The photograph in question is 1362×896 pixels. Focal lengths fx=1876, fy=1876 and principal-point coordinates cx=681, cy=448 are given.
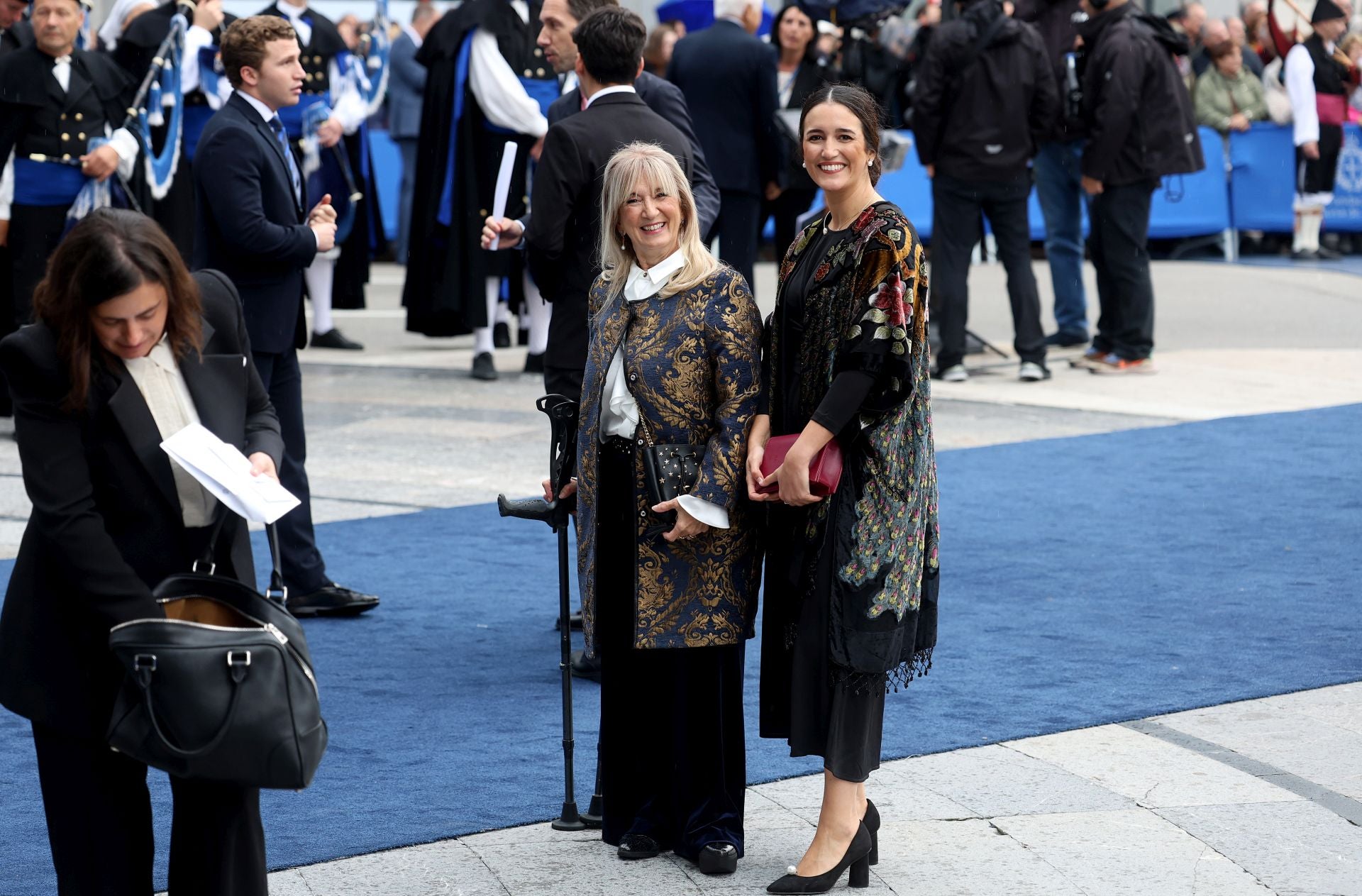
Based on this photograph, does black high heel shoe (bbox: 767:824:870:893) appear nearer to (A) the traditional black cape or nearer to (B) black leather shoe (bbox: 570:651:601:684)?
(B) black leather shoe (bbox: 570:651:601:684)

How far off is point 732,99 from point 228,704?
7.62m

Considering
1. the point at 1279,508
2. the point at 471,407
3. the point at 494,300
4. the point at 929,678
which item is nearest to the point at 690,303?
the point at 929,678

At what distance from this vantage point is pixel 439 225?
10.5 metres

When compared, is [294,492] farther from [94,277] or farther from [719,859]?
[94,277]

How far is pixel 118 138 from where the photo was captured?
916 cm

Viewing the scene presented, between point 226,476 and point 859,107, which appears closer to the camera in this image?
point 226,476

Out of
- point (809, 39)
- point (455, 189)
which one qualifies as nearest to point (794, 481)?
point (455, 189)

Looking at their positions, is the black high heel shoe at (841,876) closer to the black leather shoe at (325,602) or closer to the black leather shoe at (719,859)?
the black leather shoe at (719,859)

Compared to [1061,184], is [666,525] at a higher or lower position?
lower

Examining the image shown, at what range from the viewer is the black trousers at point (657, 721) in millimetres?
4242

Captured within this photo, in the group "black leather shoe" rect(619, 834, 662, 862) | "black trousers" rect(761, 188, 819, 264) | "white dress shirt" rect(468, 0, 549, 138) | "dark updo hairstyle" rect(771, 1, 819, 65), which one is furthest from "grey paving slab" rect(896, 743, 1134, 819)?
"dark updo hairstyle" rect(771, 1, 819, 65)

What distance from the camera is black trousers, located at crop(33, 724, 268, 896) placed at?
11.0 feet

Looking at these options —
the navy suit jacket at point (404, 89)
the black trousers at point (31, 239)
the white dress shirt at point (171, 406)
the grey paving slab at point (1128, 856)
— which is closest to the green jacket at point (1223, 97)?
the navy suit jacket at point (404, 89)

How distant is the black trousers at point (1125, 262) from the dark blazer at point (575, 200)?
5.67 meters
